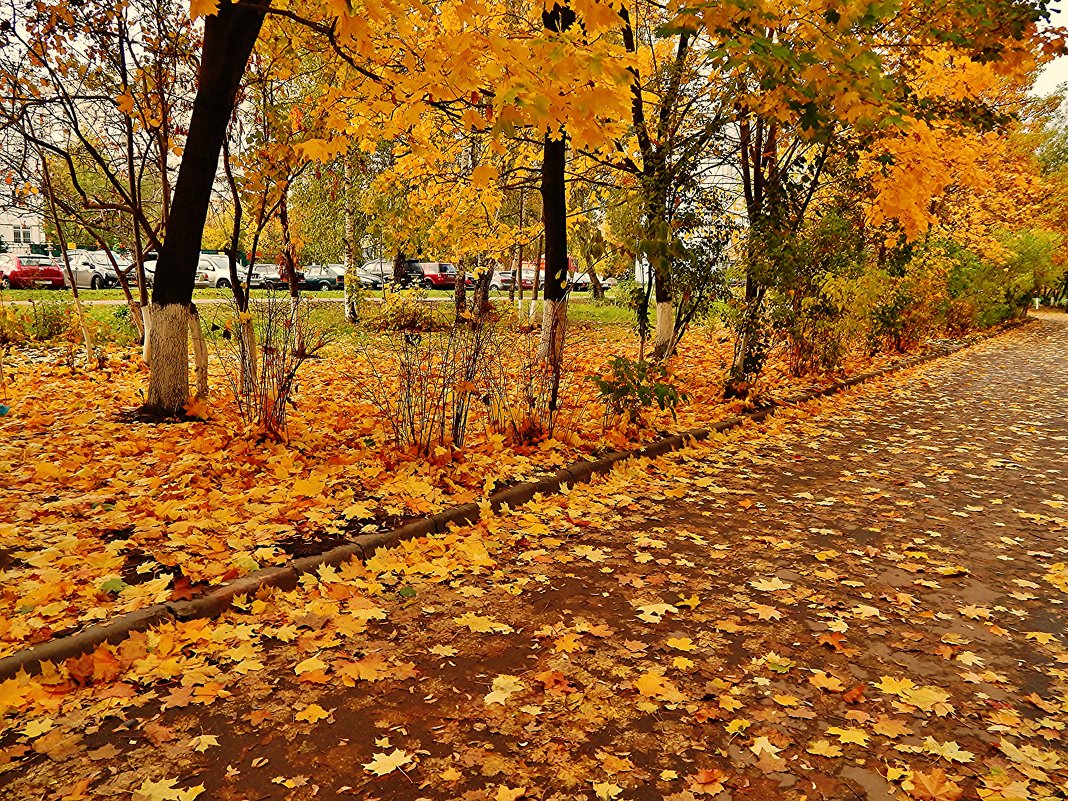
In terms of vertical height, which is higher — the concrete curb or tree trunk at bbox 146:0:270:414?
tree trunk at bbox 146:0:270:414

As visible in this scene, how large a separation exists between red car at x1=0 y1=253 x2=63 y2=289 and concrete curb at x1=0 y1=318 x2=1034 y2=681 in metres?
26.6

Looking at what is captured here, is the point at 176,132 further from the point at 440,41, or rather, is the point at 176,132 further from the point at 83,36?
the point at 440,41

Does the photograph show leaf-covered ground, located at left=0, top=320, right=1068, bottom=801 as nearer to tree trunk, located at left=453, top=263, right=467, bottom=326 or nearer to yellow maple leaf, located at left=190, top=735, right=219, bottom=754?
yellow maple leaf, located at left=190, top=735, right=219, bottom=754

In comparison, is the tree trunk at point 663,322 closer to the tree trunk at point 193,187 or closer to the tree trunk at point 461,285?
the tree trunk at point 461,285

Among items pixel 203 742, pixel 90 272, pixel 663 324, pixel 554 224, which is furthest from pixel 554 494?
pixel 90 272

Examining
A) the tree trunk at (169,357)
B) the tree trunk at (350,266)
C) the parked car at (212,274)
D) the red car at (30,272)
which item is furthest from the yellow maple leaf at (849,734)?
the parked car at (212,274)

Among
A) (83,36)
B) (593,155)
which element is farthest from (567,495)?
(83,36)

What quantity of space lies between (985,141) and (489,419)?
71.7ft

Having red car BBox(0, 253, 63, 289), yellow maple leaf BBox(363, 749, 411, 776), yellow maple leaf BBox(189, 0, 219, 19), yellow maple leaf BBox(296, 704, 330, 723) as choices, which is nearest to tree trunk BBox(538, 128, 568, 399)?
yellow maple leaf BBox(189, 0, 219, 19)

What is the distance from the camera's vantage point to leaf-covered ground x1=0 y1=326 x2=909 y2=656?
357 cm

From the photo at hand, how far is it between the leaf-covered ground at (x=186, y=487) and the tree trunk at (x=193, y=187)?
0.66 m

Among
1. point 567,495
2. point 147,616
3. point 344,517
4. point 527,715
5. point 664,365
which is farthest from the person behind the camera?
point 664,365

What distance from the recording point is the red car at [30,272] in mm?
25375

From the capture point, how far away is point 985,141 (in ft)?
67.7
